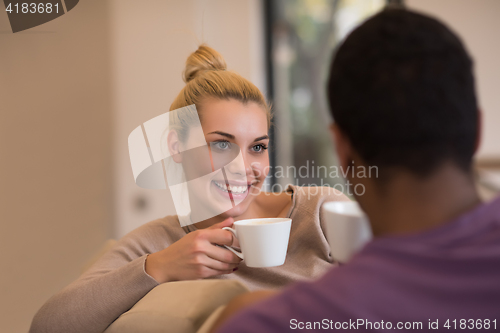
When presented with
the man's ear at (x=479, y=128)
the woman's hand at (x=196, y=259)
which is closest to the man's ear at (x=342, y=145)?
the man's ear at (x=479, y=128)

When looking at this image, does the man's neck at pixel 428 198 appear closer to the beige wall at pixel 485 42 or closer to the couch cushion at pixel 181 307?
the couch cushion at pixel 181 307

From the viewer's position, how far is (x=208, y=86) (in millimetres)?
1206

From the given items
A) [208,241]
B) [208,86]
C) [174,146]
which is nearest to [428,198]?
[208,241]

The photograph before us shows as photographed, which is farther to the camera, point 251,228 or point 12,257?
point 12,257

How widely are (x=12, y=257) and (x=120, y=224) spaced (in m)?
0.60

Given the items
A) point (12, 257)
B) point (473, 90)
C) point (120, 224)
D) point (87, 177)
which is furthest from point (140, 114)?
point (473, 90)

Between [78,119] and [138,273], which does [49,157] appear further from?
[138,273]

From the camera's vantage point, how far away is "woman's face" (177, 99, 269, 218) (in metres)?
1.13

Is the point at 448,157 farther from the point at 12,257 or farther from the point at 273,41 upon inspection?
the point at 273,41

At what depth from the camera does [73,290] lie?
0.94 metres

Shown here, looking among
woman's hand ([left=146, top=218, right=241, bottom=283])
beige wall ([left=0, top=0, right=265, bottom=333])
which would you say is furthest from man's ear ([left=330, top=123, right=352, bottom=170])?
beige wall ([left=0, top=0, right=265, bottom=333])

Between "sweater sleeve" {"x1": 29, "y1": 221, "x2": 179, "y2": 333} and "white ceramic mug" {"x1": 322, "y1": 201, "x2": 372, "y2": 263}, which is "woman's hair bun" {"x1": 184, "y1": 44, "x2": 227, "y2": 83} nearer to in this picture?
"sweater sleeve" {"x1": 29, "y1": 221, "x2": 179, "y2": 333}

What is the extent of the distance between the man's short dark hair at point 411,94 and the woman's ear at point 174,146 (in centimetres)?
88

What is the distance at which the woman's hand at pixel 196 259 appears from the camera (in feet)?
2.84
